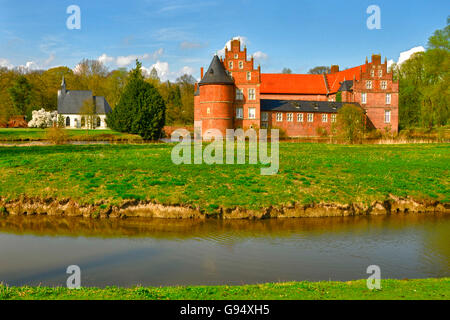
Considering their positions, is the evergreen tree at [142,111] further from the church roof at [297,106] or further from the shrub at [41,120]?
the shrub at [41,120]

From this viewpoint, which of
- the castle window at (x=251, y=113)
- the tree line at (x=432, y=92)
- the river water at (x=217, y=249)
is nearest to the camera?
the river water at (x=217, y=249)

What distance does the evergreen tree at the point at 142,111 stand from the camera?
45219 mm

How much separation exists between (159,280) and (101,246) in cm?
348

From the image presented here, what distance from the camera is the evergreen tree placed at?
45219 mm

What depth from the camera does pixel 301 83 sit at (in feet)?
233

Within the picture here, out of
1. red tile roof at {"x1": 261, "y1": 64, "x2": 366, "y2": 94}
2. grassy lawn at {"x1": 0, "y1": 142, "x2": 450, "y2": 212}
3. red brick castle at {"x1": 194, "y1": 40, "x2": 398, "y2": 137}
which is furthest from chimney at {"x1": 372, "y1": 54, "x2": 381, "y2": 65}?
grassy lawn at {"x1": 0, "y1": 142, "x2": 450, "y2": 212}

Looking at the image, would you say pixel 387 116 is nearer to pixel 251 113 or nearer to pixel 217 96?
pixel 251 113

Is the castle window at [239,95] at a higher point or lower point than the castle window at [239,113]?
higher

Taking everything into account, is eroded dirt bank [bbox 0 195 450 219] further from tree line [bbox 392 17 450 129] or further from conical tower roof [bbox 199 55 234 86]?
tree line [bbox 392 17 450 129]

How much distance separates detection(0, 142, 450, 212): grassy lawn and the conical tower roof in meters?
26.6

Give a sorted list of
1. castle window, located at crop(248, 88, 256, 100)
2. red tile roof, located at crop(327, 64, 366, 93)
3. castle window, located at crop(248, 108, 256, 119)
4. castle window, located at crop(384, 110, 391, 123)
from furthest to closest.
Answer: red tile roof, located at crop(327, 64, 366, 93), castle window, located at crop(384, 110, 391, 123), castle window, located at crop(248, 108, 256, 119), castle window, located at crop(248, 88, 256, 100)

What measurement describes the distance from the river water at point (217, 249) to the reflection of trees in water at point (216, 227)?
3 centimetres

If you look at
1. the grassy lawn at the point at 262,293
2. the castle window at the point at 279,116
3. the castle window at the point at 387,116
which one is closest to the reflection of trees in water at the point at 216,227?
the grassy lawn at the point at 262,293
